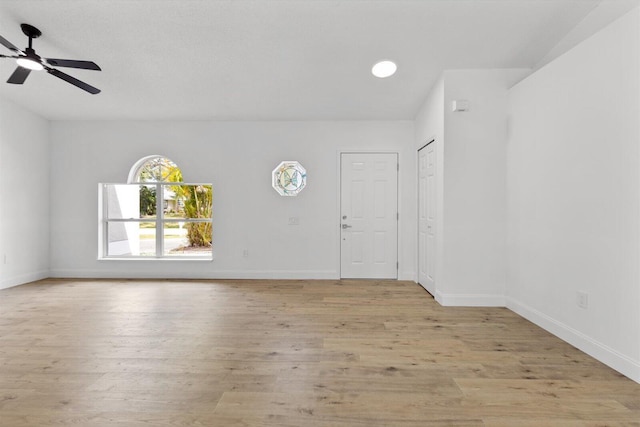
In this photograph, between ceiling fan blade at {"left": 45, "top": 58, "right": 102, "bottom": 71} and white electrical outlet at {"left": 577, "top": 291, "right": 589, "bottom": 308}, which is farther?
ceiling fan blade at {"left": 45, "top": 58, "right": 102, "bottom": 71}

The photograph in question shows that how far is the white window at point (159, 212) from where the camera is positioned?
561 centimetres

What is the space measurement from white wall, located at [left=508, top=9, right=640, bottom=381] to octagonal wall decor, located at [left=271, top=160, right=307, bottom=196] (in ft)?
9.80

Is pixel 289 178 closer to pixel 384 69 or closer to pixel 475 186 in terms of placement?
pixel 384 69

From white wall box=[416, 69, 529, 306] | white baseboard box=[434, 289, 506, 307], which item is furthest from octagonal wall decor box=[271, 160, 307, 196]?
white baseboard box=[434, 289, 506, 307]

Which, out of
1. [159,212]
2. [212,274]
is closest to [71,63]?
[159,212]

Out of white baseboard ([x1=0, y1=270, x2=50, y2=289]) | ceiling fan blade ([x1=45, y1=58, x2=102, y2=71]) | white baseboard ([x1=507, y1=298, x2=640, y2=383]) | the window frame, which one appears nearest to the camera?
white baseboard ([x1=507, y1=298, x2=640, y2=383])

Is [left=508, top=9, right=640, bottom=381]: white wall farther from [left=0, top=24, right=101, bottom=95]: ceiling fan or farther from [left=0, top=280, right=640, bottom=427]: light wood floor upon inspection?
[left=0, top=24, right=101, bottom=95]: ceiling fan

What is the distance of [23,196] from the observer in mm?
5094

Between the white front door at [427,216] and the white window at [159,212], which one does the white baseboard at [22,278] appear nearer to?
the white window at [159,212]

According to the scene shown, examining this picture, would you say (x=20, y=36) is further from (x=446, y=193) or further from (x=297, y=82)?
(x=446, y=193)

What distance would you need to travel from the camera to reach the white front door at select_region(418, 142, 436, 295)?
441 centimetres

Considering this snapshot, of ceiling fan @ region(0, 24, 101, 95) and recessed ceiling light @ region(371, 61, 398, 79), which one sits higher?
recessed ceiling light @ region(371, 61, 398, 79)

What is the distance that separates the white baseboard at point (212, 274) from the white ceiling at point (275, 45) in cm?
256

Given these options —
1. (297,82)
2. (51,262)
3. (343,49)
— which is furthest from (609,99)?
(51,262)
